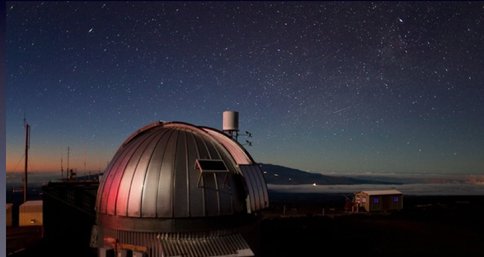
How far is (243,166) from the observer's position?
16.6 meters

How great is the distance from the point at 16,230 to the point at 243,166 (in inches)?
1006

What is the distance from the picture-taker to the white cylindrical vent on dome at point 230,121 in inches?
830

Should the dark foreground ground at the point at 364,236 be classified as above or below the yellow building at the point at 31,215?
below

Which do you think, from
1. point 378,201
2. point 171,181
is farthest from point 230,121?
point 378,201

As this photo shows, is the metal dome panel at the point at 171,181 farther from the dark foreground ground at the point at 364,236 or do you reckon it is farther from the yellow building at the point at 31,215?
the yellow building at the point at 31,215

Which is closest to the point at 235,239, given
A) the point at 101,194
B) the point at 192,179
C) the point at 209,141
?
the point at 192,179

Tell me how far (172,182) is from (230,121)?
7.46 m

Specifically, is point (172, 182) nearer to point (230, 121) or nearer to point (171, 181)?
point (171, 181)

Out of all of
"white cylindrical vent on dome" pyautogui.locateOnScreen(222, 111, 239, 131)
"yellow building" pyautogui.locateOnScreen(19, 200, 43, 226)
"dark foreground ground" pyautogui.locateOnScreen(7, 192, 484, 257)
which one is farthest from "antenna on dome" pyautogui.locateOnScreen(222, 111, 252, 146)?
"yellow building" pyautogui.locateOnScreen(19, 200, 43, 226)

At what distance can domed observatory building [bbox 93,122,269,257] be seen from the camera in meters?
14.2

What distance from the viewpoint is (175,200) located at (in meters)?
14.2

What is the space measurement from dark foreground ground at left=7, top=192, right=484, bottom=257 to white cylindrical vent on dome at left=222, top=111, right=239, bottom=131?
637cm

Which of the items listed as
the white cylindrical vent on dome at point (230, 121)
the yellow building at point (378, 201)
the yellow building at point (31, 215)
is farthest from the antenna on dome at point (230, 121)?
the yellow building at point (378, 201)

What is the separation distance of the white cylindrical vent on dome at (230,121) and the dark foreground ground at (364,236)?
20.9ft
